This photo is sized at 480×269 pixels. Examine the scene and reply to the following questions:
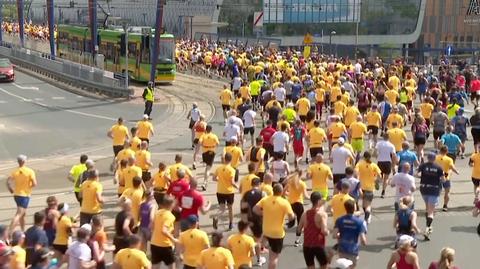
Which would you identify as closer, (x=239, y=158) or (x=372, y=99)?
(x=239, y=158)

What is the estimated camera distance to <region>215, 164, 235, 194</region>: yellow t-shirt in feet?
45.0

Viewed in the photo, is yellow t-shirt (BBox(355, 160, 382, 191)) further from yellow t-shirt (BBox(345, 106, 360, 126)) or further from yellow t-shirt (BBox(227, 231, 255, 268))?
yellow t-shirt (BBox(345, 106, 360, 126))

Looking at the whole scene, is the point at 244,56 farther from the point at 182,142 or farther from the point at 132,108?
the point at 182,142

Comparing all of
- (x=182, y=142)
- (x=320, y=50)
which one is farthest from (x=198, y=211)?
(x=320, y=50)

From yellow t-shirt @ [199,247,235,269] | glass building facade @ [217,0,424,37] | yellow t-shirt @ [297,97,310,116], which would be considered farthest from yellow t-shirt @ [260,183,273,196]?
glass building facade @ [217,0,424,37]

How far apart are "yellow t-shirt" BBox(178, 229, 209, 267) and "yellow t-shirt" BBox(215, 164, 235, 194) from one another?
12.5 feet

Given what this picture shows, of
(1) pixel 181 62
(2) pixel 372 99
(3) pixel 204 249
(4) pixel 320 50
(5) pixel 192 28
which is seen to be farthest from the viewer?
(5) pixel 192 28

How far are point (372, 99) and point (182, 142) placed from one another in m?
6.96

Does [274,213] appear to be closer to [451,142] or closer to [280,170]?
[280,170]

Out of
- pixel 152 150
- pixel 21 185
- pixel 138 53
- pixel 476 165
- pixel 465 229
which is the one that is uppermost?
pixel 138 53

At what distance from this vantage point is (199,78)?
147ft

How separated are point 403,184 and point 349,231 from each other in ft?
11.1

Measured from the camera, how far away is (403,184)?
13.7m

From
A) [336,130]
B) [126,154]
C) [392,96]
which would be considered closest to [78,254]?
[126,154]
